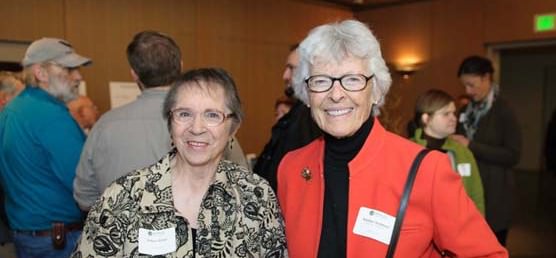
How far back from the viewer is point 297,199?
5.33 ft

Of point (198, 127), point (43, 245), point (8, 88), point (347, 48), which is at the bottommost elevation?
point (43, 245)

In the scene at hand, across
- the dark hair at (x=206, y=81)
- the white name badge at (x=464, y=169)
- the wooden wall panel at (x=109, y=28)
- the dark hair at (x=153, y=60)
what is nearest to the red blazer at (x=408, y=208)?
the dark hair at (x=206, y=81)

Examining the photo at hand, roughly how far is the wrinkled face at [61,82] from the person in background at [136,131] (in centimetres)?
57

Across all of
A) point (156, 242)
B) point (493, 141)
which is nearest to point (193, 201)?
point (156, 242)

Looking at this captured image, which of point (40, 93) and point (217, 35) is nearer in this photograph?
point (40, 93)

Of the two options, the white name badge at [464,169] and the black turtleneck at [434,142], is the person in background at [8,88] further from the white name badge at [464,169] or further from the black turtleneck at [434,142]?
the white name badge at [464,169]

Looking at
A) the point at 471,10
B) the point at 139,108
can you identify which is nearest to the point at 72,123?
the point at 139,108

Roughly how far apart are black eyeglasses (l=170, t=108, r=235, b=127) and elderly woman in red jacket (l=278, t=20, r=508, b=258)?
30 cm

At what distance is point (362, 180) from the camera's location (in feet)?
4.76

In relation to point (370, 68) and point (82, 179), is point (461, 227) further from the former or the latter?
point (82, 179)

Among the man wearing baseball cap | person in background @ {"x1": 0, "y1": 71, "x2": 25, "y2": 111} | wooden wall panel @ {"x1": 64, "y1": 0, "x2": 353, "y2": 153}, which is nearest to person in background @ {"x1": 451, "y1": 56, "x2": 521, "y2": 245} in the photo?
the man wearing baseball cap

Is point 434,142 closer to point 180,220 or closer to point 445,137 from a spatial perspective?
point 445,137

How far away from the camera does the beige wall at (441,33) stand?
6465 mm

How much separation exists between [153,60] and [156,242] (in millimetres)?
1080
